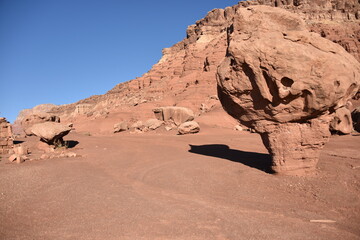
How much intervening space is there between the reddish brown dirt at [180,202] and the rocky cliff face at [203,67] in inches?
839

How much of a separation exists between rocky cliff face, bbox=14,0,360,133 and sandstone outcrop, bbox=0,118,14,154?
60.3 ft

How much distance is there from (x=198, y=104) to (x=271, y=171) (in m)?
26.0

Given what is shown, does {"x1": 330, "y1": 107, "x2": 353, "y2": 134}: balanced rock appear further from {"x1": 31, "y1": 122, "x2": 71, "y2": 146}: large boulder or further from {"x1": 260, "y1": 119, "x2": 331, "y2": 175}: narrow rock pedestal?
{"x1": 31, "y1": 122, "x2": 71, "y2": 146}: large boulder

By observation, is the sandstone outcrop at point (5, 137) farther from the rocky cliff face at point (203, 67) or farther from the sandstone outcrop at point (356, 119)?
the sandstone outcrop at point (356, 119)

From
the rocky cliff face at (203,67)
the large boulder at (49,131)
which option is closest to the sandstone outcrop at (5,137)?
the large boulder at (49,131)

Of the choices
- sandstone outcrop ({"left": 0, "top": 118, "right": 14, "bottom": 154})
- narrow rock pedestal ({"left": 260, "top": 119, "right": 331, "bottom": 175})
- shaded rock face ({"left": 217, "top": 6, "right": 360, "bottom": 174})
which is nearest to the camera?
shaded rock face ({"left": 217, "top": 6, "right": 360, "bottom": 174})

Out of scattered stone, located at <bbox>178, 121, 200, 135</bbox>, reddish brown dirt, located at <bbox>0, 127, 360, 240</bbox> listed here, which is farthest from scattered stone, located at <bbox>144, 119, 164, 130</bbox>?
reddish brown dirt, located at <bbox>0, 127, 360, 240</bbox>

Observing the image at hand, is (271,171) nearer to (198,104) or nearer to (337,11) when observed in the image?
(198,104)

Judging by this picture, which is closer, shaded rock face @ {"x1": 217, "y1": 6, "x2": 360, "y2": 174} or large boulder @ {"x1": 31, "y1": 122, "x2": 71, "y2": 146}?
shaded rock face @ {"x1": 217, "y1": 6, "x2": 360, "y2": 174}

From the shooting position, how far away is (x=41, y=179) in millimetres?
5797

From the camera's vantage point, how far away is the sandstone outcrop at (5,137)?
10.7 metres

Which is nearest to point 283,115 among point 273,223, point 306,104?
point 306,104

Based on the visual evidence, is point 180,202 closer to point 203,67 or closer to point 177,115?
point 177,115

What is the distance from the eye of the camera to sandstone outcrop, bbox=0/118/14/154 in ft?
35.0
